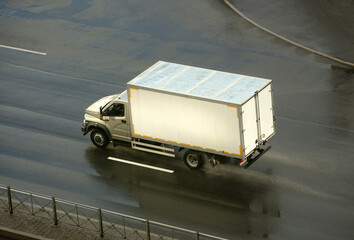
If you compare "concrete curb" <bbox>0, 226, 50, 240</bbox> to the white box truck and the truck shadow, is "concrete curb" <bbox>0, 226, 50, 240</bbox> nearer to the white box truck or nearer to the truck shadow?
the truck shadow

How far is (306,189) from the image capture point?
29.3 m

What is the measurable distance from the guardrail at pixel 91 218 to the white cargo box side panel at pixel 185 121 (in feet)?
13.5

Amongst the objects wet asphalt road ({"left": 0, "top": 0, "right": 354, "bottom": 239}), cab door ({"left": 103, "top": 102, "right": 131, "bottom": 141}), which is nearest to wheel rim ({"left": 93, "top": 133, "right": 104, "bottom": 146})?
wet asphalt road ({"left": 0, "top": 0, "right": 354, "bottom": 239})

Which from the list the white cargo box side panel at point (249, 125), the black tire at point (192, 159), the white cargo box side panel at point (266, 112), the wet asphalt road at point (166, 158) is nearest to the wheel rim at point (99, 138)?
the wet asphalt road at point (166, 158)

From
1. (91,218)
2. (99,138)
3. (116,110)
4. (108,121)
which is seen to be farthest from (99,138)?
(91,218)

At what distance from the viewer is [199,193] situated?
96.8ft

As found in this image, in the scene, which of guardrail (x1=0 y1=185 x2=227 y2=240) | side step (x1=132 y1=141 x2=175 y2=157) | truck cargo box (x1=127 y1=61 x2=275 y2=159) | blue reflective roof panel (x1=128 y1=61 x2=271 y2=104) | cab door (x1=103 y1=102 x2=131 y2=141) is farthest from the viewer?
cab door (x1=103 y1=102 x2=131 y2=141)

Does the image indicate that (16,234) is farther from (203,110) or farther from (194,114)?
(203,110)

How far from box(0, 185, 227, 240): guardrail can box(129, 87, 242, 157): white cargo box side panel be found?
13.5 feet

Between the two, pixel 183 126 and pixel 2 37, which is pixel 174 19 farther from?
pixel 183 126

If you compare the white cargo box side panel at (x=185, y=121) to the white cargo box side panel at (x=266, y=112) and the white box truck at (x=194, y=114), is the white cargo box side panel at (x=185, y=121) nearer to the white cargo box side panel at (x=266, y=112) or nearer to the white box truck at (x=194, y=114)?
the white box truck at (x=194, y=114)

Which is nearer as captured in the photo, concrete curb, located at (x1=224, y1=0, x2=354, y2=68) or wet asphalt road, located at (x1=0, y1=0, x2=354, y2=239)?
wet asphalt road, located at (x1=0, y1=0, x2=354, y2=239)

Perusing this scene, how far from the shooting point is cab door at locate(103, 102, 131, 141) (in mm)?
32031

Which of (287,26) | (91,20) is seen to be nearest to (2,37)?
(91,20)
